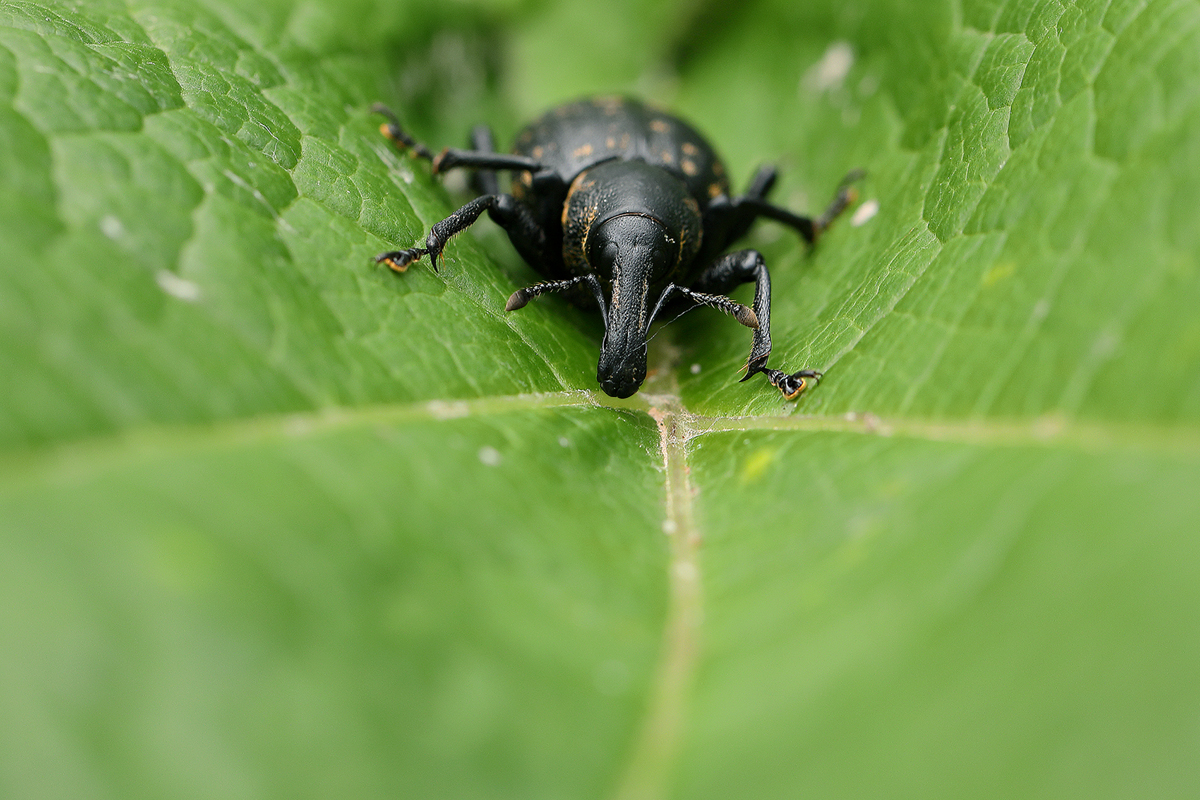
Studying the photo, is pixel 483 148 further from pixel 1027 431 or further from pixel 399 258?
pixel 1027 431

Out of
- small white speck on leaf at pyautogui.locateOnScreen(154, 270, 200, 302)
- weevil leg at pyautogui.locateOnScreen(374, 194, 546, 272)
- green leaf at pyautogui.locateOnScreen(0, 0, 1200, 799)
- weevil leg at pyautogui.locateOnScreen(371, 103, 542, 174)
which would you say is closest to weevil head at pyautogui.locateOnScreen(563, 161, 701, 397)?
weevil leg at pyautogui.locateOnScreen(374, 194, 546, 272)

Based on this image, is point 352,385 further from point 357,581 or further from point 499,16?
point 499,16

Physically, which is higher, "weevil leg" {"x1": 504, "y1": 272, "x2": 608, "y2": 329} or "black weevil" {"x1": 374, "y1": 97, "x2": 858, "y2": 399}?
"black weevil" {"x1": 374, "y1": 97, "x2": 858, "y2": 399}

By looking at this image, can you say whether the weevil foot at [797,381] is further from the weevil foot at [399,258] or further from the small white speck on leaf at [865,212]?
the weevil foot at [399,258]

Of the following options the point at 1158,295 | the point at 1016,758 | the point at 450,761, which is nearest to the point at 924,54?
the point at 1158,295

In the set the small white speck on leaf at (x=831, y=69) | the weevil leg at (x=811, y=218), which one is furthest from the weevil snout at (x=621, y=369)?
the small white speck on leaf at (x=831, y=69)

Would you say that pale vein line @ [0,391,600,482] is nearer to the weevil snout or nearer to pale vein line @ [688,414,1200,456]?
the weevil snout

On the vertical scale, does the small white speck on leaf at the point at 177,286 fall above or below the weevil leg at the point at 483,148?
below
